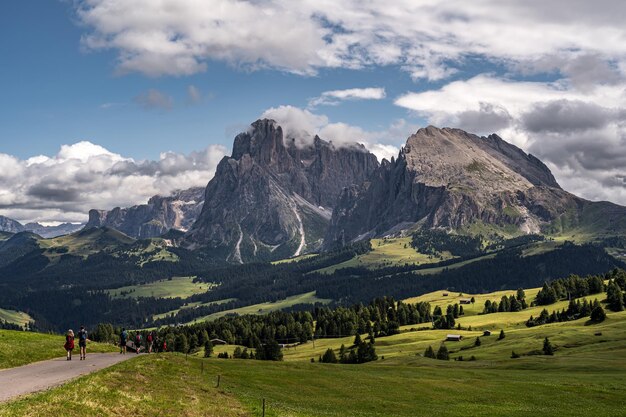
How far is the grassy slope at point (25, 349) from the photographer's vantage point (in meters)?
59.2

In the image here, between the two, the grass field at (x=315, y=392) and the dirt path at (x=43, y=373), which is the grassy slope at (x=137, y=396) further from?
the dirt path at (x=43, y=373)

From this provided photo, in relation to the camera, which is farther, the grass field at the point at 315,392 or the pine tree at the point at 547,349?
the pine tree at the point at 547,349

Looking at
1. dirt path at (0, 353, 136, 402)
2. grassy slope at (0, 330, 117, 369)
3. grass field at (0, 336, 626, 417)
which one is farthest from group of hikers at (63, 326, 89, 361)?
grass field at (0, 336, 626, 417)

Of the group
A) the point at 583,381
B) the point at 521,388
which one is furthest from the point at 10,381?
the point at 583,381

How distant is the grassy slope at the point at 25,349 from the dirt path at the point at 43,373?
5.26 feet

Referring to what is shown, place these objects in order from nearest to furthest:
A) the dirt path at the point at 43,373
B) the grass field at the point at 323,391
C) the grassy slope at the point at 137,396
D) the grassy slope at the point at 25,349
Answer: the grassy slope at the point at 137,396 → the grass field at the point at 323,391 → the dirt path at the point at 43,373 → the grassy slope at the point at 25,349

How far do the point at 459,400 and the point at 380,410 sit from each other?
14030mm

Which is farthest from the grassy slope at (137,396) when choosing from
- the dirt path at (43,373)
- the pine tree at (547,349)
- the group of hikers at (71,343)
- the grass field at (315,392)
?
the pine tree at (547,349)

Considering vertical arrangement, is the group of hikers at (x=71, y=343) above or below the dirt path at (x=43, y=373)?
above

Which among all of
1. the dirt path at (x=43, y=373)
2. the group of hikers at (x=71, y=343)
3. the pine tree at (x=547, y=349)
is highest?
the group of hikers at (x=71, y=343)

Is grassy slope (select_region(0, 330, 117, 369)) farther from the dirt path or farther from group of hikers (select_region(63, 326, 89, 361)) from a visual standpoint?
group of hikers (select_region(63, 326, 89, 361))

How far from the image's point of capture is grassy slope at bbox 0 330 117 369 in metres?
59.2

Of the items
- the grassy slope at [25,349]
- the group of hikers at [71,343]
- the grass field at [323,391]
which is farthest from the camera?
the group of hikers at [71,343]

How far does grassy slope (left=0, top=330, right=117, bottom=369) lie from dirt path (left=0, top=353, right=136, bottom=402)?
1.60 metres
